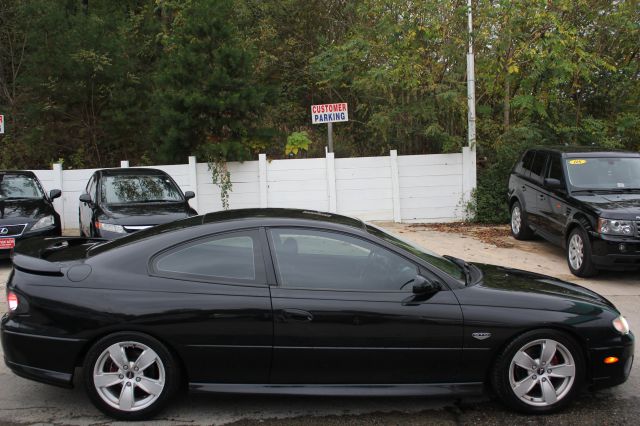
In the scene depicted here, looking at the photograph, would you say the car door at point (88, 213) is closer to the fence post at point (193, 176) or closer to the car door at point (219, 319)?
the fence post at point (193, 176)

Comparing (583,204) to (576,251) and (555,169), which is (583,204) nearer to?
(576,251)

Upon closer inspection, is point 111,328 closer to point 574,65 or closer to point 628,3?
point 574,65

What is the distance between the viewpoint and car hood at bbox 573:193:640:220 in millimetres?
7848

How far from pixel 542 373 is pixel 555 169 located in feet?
21.0

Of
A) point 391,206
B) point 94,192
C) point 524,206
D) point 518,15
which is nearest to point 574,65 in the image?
point 518,15

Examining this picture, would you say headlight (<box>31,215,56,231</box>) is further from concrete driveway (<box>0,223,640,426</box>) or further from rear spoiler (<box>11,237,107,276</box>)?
concrete driveway (<box>0,223,640,426</box>)

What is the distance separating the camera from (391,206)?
13836mm

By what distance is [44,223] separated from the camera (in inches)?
367

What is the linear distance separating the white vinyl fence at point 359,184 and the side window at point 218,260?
970 centimetres

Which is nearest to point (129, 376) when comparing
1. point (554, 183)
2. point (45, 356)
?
point (45, 356)

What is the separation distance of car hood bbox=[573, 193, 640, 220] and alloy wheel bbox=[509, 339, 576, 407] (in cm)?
453

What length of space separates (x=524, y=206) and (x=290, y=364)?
26.6ft

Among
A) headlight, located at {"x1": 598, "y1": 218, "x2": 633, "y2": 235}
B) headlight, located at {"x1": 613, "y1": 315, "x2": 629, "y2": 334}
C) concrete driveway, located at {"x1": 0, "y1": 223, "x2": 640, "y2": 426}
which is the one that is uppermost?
→ headlight, located at {"x1": 598, "y1": 218, "x2": 633, "y2": 235}

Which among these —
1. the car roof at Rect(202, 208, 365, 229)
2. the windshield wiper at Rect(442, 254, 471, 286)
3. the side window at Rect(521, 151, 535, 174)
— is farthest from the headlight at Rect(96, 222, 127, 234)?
the side window at Rect(521, 151, 535, 174)
